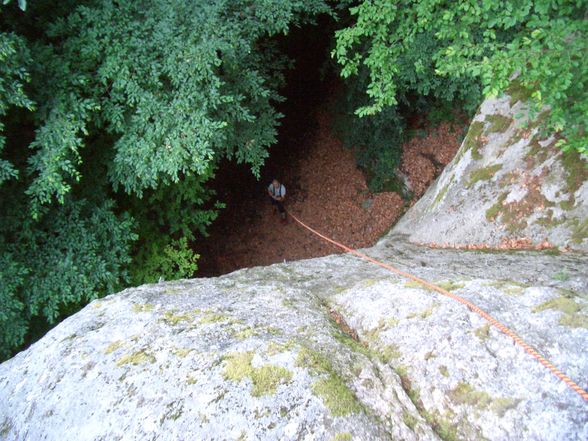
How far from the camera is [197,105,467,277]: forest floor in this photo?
11.7m

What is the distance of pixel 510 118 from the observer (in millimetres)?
7465

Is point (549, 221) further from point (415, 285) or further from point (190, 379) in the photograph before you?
point (190, 379)

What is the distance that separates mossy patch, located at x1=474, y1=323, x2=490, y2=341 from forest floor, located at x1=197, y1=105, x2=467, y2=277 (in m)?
8.07

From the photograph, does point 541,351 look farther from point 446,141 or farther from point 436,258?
point 446,141

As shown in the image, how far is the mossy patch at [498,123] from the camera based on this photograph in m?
7.45

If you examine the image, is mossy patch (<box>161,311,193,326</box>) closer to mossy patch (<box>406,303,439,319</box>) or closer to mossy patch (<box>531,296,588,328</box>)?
mossy patch (<box>406,303,439,319</box>)

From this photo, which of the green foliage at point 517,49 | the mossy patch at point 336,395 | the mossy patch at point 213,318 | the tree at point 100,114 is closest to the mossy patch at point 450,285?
the mossy patch at point 336,395

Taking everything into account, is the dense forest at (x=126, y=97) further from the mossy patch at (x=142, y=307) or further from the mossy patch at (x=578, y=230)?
the mossy patch at (x=142, y=307)

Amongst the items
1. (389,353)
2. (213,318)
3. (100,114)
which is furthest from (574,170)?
(100,114)

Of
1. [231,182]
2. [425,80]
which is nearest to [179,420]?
[425,80]

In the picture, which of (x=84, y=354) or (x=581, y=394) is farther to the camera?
(x=84, y=354)

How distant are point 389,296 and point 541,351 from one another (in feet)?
4.60

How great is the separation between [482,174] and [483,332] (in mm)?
4550

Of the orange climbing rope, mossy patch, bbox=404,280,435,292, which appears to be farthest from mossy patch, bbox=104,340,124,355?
the orange climbing rope
